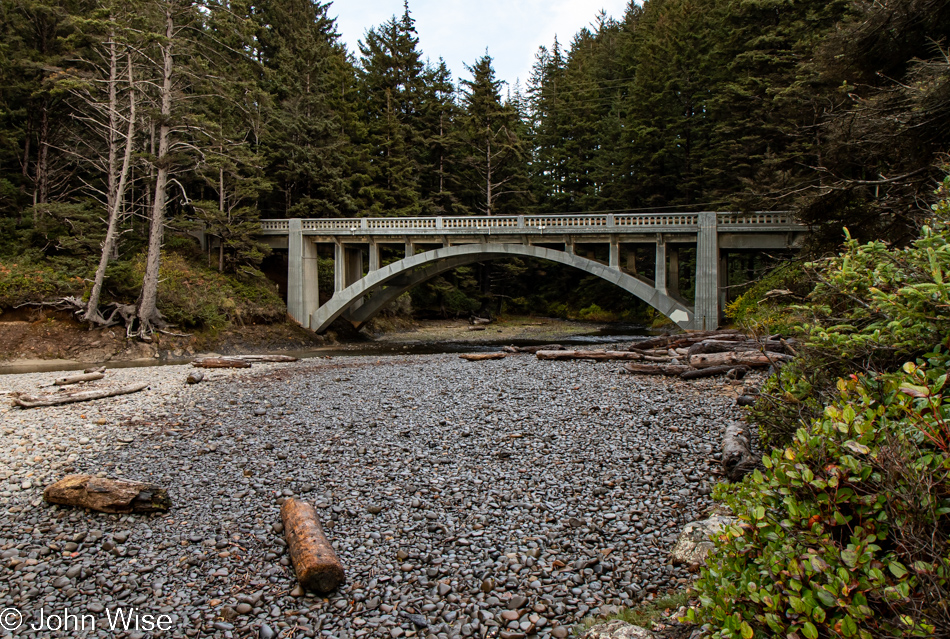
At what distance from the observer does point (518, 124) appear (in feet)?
128

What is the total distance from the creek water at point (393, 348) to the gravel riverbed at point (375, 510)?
839 cm

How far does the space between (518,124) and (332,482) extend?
3806cm

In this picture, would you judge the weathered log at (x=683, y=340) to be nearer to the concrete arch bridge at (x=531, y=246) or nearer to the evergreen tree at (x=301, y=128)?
the concrete arch bridge at (x=531, y=246)

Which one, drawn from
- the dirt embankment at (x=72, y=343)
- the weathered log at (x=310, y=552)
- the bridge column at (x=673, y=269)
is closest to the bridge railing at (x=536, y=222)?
the bridge column at (x=673, y=269)

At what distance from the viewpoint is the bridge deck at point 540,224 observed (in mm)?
18938

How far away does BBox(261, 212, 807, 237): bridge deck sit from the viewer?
1894 cm

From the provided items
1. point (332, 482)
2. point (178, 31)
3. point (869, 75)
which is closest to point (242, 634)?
point (332, 482)

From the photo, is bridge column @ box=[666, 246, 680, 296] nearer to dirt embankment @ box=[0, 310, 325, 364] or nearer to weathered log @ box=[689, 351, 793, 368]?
weathered log @ box=[689, 351, 793, 368]

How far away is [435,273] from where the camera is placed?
25172mm

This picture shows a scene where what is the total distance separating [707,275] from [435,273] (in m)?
12.3

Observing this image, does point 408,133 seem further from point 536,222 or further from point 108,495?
point 108,495

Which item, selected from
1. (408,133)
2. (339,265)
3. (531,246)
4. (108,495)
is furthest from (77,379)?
(408,133)

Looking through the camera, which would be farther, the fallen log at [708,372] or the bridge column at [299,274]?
the bridge column at [299,274]

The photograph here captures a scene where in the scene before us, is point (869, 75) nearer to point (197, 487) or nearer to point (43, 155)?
point (197, 487)
